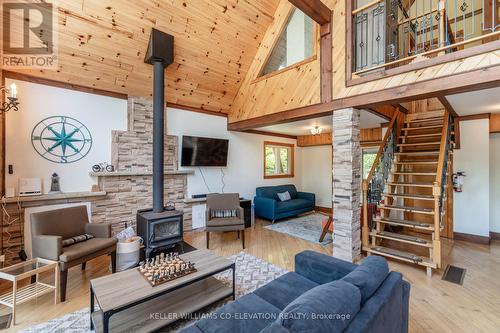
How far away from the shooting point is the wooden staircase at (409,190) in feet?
10.4

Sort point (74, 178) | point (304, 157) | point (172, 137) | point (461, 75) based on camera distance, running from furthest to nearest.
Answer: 1. point (304, 157)
2. point (172, 137)
3. point (74, 178)
4. point (461, 75)

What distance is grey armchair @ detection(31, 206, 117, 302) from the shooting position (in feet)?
8.22

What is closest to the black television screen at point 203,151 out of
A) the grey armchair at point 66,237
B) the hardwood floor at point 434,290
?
the hardwood floor at point 434,290

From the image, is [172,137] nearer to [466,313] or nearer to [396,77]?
[396,77]

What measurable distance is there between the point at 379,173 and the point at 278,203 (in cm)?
250

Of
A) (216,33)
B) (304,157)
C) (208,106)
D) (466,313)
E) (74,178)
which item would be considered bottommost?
(466,313)

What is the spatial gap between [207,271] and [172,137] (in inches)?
129

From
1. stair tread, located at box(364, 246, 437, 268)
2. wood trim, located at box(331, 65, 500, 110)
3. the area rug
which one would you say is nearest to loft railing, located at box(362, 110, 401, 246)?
stair tread, located at box(364, 246, 437, 268)

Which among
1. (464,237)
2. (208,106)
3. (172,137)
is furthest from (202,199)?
(464,237)

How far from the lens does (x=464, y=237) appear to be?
4363 millimetres

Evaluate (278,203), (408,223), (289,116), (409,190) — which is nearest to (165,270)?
(289,116)

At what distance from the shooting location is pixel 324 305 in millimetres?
1142

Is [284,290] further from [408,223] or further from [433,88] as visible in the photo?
[433,88]

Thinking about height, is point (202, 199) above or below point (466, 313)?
above
